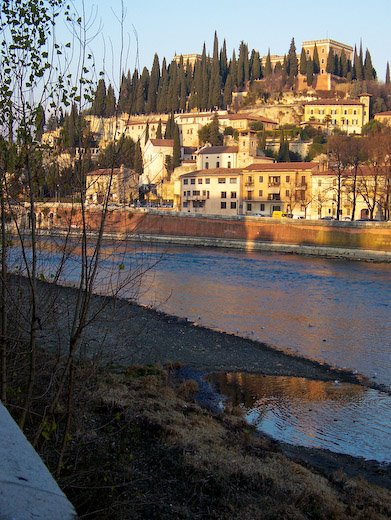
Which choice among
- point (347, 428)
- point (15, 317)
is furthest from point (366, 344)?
point (15, 317)

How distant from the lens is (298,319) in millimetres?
16766

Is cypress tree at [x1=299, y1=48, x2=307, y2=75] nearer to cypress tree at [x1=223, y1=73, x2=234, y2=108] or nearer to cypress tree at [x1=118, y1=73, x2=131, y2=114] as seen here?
cypress tree at [x1=223, y1=73, x2=234, y2=108]

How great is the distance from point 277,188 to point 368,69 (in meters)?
50.9

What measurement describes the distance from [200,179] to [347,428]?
50.0 meters

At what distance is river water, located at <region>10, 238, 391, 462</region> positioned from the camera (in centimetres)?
823

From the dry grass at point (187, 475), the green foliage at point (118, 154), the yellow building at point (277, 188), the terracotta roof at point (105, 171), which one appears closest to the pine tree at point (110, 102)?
the green foliage at point (118, 154)

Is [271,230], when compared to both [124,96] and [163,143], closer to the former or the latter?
[124,96]

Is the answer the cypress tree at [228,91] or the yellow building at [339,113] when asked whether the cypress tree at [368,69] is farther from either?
the cypress tree at [228,91]

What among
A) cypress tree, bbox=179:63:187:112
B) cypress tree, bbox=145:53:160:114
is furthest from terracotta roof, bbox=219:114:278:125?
cypress tree, bbox=145:53:160:114

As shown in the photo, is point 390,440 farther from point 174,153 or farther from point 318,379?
point 174,153

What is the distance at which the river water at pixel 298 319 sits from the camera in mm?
8234

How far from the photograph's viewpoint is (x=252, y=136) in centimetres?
6919

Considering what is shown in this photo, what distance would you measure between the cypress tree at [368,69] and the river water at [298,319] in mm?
69696

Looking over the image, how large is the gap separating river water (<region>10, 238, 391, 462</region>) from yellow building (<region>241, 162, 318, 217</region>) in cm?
2042
